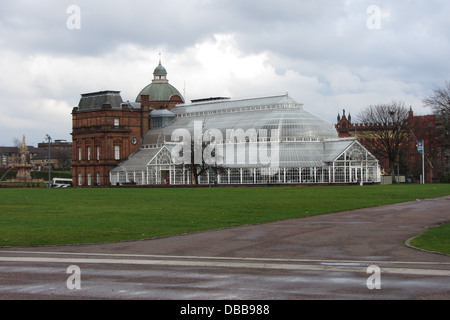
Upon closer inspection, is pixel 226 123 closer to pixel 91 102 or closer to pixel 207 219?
pixel 91 102

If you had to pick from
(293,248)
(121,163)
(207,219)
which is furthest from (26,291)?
(121,163)

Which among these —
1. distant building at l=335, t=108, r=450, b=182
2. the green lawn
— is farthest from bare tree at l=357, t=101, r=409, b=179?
the green lawn

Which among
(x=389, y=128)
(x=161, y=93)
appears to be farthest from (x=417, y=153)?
(x=161, y=93)

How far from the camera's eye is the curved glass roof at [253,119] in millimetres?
112562

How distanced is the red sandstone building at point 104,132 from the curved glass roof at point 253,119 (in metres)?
3.73

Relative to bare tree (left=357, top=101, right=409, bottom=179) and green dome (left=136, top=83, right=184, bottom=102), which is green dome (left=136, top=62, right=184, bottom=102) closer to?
green dome (left=136, top=83, right=184, bottom=102)

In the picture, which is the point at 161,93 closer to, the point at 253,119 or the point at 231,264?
the point at 253,119

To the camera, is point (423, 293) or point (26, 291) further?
point (26, 291)

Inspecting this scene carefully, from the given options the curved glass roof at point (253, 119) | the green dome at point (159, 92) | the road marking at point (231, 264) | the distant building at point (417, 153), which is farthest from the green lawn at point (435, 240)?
the green dome at point (159, 92)

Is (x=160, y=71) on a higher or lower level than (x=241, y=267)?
higher

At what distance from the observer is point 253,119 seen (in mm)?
118938

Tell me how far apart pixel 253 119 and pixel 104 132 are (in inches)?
1218

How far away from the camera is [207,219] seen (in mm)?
33875
